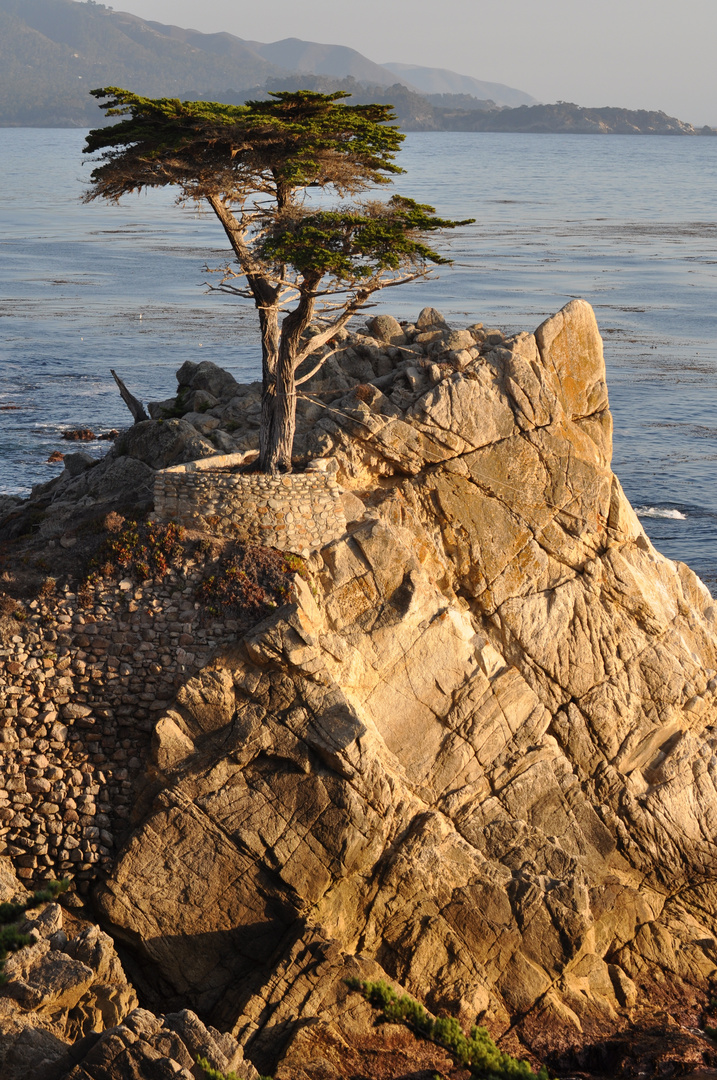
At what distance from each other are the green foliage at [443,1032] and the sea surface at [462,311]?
22.8 metres

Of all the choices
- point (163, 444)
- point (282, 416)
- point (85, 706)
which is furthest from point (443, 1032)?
point (163, 444)

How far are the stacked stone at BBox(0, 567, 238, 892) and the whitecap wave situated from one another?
27.9 m

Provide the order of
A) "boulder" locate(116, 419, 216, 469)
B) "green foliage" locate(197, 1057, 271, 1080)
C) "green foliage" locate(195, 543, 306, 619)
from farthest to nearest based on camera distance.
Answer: "boulder" locate(116, 419, 216, 469) → "green foliage" locate(195, 543, 306, 619) → "green foliage" locate(197, 1057, 271, 1080)

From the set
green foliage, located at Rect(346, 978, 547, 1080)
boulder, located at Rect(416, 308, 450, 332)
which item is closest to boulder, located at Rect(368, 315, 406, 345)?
boulder, located at Rect(416, 308, 450, 332)

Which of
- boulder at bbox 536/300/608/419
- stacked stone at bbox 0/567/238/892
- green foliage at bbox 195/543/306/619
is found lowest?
stacked stone at bbox 0/567/238/892

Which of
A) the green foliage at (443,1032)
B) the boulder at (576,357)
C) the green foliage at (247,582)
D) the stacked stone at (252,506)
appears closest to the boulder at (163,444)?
the stacked stone at (252,506)

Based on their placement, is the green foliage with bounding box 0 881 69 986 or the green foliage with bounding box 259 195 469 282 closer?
the green foliage with bounding box 0 881 69 986

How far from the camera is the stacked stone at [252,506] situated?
25.7 m

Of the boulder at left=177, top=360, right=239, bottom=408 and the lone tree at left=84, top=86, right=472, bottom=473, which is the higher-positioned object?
the lone tree at left=84, top=86, right=472, bottom=473

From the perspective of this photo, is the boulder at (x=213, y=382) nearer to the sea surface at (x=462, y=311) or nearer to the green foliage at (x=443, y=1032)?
the sea surface at (x=462, y=311)

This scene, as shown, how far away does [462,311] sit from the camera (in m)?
74.6

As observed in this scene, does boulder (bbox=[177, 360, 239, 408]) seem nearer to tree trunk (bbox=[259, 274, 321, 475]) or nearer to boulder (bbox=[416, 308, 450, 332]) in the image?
tree trunk (bbox=[259, 274, 321, 475])

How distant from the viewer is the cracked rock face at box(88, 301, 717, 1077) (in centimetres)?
2247

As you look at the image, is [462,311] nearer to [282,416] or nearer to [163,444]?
[163,444]
